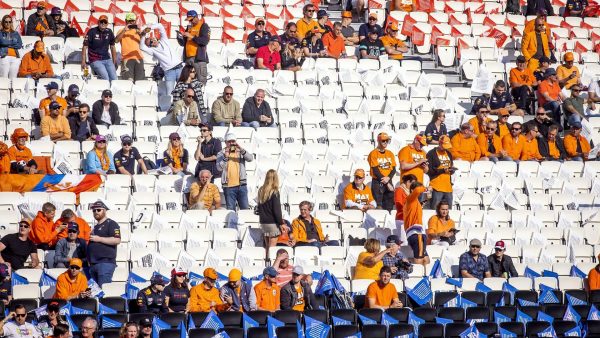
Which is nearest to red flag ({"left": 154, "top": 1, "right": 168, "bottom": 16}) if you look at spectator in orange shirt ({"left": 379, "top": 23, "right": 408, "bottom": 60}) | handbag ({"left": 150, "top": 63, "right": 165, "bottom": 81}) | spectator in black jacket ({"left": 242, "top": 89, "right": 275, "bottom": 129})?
handbag ({"left": 150, "top": 63, "right": 165, "bottom": 81})

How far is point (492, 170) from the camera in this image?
2083 centimetres

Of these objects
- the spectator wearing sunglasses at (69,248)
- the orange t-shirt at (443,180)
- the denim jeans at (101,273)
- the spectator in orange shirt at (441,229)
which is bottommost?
the denim jeans at (101,273)

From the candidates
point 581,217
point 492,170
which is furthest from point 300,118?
point 581,217

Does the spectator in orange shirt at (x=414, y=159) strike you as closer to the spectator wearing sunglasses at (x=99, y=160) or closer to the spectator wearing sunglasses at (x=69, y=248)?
the spectator wearing sunglasses at (x=99, y=160)

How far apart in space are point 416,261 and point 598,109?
6.24 m

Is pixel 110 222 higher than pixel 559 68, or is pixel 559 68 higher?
pixel 559 68

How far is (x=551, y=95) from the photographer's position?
22656 mm

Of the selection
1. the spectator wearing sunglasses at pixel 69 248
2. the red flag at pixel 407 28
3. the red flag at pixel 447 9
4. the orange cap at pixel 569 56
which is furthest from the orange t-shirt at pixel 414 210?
the red flag at pixel 447 9

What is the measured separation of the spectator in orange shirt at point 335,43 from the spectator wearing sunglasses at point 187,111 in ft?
10.3

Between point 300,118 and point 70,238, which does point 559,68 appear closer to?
point 300,118

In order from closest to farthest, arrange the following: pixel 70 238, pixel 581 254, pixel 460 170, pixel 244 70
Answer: pixel 70 238 → pixel 581 254 → pixel 460 170 → pixel 244 70

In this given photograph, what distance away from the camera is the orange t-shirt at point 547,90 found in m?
22.6

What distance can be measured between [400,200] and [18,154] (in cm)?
523

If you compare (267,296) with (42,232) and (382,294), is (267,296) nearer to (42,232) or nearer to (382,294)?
(382,294)
